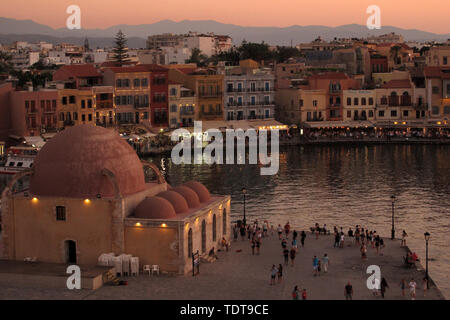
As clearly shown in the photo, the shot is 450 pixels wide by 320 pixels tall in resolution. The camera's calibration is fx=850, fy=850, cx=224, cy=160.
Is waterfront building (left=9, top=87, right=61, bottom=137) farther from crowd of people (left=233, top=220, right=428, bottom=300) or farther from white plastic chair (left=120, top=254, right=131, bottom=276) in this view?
white plastic chair (left=120, top=254, right=131, bottom=276)

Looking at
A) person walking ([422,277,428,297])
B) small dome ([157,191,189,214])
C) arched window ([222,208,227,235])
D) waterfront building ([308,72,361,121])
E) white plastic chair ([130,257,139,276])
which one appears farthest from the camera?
waterfront building ([308,72,361,121])

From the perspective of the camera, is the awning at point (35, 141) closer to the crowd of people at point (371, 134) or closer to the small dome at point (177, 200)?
the crowd of people at point (371, 134)

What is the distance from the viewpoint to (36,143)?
7706 centimetres

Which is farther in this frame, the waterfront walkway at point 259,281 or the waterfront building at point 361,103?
the waterfront building at point 361,103

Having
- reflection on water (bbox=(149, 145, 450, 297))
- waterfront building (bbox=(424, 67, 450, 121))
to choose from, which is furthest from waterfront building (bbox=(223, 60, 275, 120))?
waterfront building (bbox=(424, 67, 450, 121))

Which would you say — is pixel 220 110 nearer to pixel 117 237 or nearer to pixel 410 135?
pixel 410 135

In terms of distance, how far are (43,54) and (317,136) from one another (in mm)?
111706

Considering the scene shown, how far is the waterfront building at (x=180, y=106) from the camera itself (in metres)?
91.6

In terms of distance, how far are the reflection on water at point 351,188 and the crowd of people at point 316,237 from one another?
3097 mm

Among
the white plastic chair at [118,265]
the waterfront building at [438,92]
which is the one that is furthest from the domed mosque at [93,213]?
the waterfront building at [438,92]

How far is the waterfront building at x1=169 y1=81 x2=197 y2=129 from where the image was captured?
91.6m

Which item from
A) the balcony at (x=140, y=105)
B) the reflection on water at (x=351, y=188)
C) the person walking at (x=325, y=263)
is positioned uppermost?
the balcony at (x=140, y=105)

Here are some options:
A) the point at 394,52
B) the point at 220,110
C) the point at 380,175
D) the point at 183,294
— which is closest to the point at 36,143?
the point at 220,110

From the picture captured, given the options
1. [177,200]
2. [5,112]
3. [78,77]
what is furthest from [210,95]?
[177,200]
